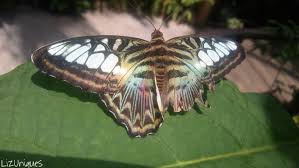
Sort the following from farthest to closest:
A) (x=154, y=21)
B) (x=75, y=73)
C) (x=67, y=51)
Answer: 1. (x=154, y=21)
2. (x=67, y=51)
3. (x=75, y=73)

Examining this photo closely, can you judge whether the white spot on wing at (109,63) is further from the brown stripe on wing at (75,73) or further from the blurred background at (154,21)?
the blurred background at (154,21)

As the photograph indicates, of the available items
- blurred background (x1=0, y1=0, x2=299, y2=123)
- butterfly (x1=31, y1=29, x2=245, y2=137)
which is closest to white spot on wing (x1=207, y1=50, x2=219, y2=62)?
butterfly (x1=31, y1=29, x2=245, y2=137)

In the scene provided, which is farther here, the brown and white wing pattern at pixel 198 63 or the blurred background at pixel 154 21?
the blurred background at pixel 154 21

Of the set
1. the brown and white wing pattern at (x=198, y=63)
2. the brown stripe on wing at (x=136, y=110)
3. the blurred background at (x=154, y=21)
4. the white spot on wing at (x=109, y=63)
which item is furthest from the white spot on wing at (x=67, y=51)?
the blurred background at (x=154, y=21)

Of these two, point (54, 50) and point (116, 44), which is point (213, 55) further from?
point (54, 50)

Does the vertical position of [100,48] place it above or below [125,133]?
above

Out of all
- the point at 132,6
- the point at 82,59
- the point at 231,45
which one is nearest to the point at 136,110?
the point at 82,59
